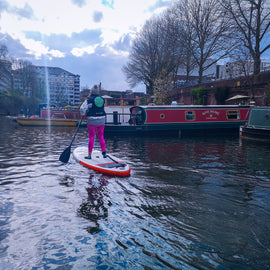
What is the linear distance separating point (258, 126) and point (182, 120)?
4922 millimetres

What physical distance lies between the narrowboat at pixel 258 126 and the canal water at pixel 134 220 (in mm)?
8243

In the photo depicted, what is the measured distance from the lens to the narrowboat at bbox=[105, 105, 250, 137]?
16078 mm

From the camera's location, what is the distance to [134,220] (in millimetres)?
3225

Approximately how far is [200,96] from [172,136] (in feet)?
40.8

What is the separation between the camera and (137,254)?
8.09ft

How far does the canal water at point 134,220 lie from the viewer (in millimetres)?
2406

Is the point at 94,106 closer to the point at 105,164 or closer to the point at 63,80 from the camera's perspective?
the point at 105,164

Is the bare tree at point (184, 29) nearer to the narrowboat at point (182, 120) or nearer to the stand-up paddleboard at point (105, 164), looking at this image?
the narrowboat at point (182, 120)

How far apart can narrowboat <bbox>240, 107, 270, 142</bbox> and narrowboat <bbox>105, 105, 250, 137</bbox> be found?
2.62 m

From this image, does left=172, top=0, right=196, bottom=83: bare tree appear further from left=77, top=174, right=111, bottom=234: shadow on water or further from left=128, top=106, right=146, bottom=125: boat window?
left=77, top=174, right=111, bottom=234: shadow on water

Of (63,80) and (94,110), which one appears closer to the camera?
(94,110)

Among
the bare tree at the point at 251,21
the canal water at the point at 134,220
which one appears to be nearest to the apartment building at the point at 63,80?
the bare tree at the point at 251,21

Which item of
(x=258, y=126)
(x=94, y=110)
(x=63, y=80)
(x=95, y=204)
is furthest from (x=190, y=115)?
(x=63, y=80)

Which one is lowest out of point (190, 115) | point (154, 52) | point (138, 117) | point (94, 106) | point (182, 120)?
point (182, 120)
